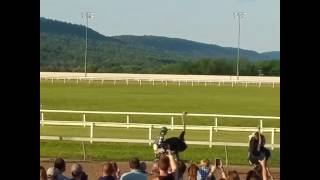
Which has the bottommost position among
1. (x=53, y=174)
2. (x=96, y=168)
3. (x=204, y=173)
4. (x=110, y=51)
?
(x=96, y=168)

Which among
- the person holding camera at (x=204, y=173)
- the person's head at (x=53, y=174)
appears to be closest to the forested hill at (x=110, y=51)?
Answer: the person holding camera at (x=204, y=173)

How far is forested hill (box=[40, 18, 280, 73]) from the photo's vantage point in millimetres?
112750

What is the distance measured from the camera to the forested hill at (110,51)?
112750 mm

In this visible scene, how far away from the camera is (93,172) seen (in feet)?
25.7

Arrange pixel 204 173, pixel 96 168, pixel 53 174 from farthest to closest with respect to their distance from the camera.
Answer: pixel 96 168 → pixel 204 173 → pixel 53 174

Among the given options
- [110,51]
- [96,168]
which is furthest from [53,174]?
[110,51]

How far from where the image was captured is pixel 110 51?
146 metres

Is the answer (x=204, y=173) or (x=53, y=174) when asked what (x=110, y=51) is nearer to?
(x=204, y=173)
